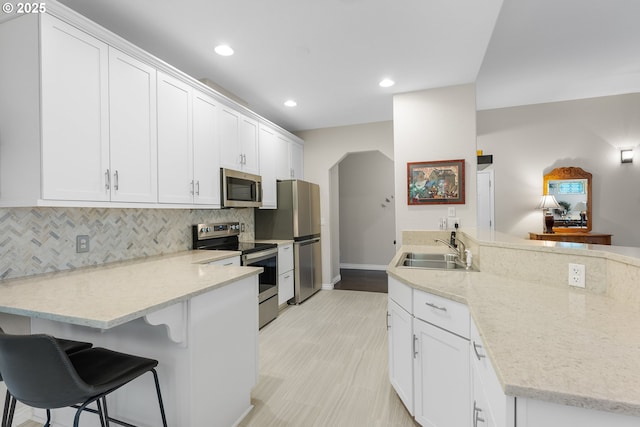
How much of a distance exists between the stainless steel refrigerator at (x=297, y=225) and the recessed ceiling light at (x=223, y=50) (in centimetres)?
183

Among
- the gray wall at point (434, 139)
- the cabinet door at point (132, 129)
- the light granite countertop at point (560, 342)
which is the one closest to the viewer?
the light granite countertop at point (560, 342)

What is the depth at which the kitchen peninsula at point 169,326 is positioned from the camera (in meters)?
1.24

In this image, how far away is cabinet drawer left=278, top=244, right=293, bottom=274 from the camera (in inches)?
146

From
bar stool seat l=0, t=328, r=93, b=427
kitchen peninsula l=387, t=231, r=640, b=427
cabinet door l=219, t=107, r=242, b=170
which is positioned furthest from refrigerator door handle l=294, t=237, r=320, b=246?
bar stool seat l=0, t=328, r=93, b=427

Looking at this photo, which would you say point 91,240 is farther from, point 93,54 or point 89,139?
point 93,54

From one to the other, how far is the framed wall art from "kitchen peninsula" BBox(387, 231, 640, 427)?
5.27ft

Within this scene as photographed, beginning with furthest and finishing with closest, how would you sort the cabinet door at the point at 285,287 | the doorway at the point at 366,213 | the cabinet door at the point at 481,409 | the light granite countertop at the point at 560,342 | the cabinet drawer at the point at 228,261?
the doorway at the point at 366,213
the cabinet door at the point at 285,287
the cabinet drawer at the point at 228,261
the cabinet door at the point at 481,409
the light granite countertop at the point at 560,342

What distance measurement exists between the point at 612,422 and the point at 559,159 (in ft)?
16.3

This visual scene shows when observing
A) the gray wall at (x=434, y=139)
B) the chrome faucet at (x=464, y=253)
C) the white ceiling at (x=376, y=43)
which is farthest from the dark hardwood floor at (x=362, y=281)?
the white ceiling at (x=376, y=43)

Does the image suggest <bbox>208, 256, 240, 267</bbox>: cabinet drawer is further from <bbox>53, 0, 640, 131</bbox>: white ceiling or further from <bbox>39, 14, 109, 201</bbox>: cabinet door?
<bbox>53, 0, 640, 131</bbox>: white ceiling

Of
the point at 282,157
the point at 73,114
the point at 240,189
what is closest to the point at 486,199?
the point at 282,157

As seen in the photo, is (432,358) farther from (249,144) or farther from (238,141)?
(249,144)

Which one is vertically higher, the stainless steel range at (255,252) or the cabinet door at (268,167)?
the cabinet door at (268,167)

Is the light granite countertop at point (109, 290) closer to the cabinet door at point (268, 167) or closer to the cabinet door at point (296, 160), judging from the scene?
the cabinet door at point (268, 167)
